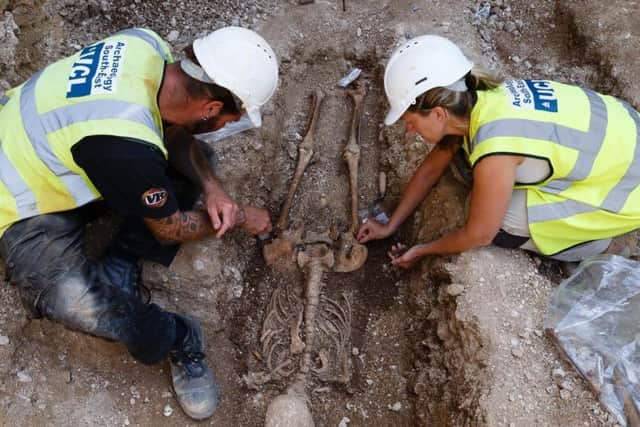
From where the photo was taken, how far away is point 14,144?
8.20 feet

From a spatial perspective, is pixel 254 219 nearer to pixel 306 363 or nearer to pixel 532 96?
pixel 306 363

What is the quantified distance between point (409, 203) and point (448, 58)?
1147mm

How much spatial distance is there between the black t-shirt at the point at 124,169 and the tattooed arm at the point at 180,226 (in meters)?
0.19

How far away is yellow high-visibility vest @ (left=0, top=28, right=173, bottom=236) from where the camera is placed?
2.37 meters

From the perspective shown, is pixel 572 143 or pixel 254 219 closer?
pixel 572 143

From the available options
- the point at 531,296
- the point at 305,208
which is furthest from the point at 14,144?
the point at 531,296

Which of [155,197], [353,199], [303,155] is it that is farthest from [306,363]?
[303,155]

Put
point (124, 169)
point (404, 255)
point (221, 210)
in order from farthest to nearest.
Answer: point (404, 255) → point (221, 210) → point (124, 169)

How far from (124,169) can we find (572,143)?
197 cm

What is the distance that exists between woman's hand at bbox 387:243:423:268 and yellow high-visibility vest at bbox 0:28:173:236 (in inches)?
60.4

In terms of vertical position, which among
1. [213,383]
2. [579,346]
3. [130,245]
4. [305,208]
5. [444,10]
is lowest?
[213,383]

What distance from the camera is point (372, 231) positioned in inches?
142

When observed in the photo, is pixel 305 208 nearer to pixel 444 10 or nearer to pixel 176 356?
pixel 176 356

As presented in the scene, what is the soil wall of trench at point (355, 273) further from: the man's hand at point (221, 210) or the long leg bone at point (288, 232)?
the man's hand at point (221, 210)
